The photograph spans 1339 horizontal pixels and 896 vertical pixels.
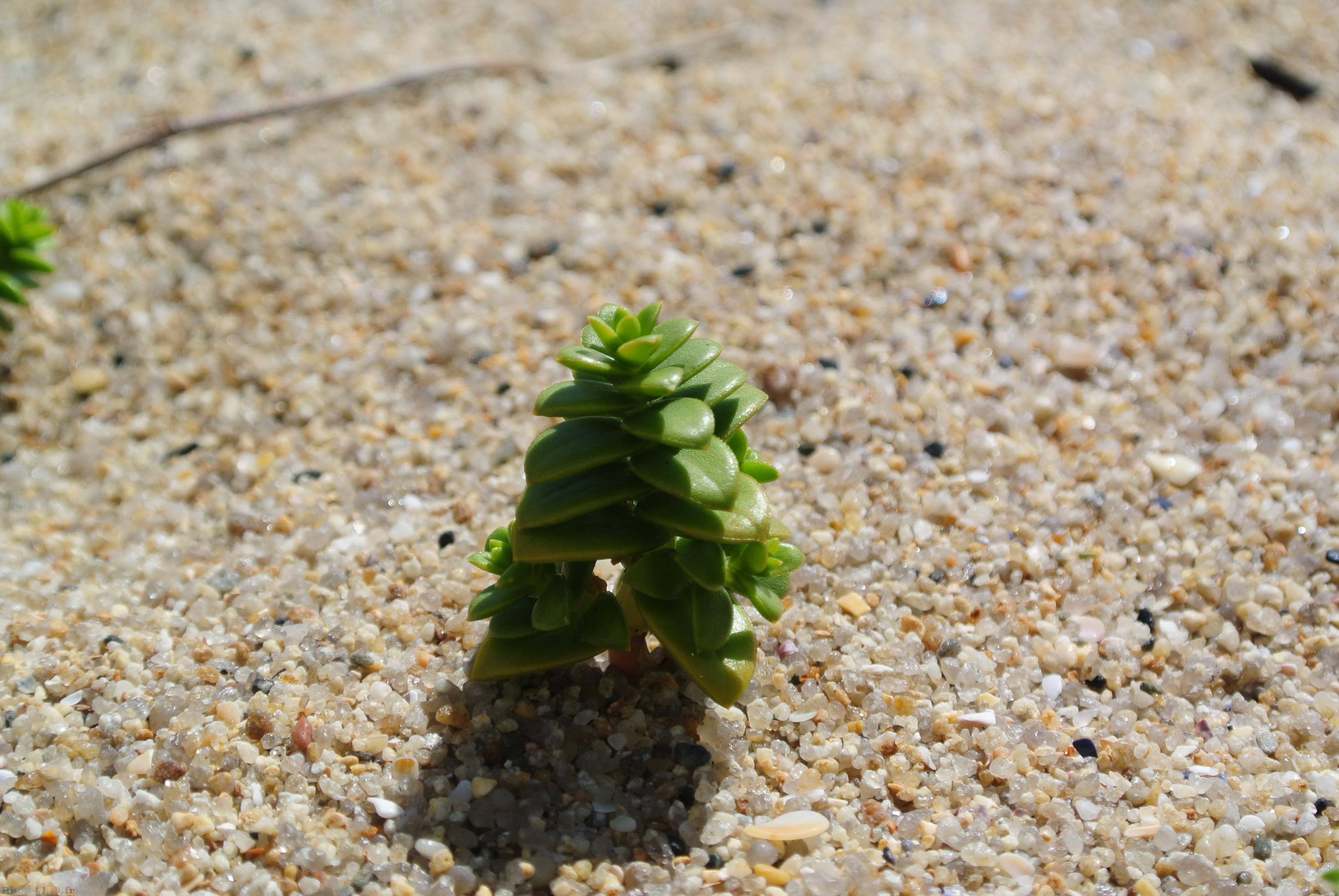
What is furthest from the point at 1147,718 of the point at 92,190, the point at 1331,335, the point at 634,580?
the point at 92,190

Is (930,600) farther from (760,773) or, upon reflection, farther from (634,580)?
(634,580)

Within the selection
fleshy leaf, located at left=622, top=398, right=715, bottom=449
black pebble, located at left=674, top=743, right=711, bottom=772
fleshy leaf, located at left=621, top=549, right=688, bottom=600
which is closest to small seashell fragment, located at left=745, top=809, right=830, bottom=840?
black pebble, located at left=674, top=743, right=711, bottom=772

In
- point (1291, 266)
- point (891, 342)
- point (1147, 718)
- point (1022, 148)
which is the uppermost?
point (1022, 148)

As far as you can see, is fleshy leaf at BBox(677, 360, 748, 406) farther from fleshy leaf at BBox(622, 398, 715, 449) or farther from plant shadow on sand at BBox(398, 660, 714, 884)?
plant shadow on sand at BBox(398, 660, 714, 884)

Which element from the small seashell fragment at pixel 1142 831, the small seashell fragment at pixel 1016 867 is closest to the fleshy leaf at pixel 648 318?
the small seashell fragment at pixel 1016 867

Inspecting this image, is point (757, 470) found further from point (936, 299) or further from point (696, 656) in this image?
point (936, 299)

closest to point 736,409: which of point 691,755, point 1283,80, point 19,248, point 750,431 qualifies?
point 691,755

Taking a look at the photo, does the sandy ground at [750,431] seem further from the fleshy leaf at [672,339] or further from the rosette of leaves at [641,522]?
the fleshy leaf at [672,339]
